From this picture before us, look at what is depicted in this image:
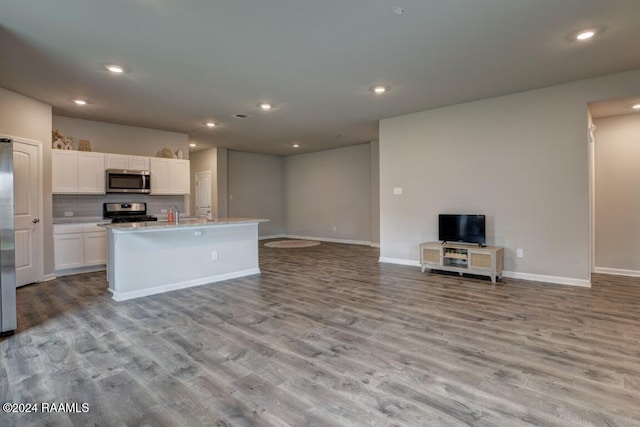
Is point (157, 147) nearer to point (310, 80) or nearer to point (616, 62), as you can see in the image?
point (310, 80)

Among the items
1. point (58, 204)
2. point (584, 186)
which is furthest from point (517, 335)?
point (58, 204)

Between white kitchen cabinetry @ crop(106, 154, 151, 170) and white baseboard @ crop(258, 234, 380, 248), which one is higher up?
white kitchen cabinetry @ crop(106, 154, 151, 170)

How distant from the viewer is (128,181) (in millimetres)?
6348

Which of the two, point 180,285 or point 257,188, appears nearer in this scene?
point 180,285

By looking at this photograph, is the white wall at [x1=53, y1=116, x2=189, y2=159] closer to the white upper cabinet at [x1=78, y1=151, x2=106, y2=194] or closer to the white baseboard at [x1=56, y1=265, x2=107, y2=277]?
the white upper cabinet at [x1=78, y1=151, x2=106, y2=194]

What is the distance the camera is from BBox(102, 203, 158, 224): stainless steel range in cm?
636

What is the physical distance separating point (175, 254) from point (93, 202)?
9.43 feet

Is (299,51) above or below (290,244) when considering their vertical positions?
above

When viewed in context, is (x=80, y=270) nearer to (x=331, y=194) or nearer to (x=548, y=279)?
(x=331, y=194)

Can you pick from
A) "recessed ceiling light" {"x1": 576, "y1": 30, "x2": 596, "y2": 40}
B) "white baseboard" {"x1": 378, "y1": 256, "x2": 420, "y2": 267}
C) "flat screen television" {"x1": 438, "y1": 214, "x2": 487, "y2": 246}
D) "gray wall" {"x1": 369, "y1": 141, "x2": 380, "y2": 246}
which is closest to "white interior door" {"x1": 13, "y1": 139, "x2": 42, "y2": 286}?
"white baseboard" {"x1": 378, "y1": 256, "x2": 420, "y2": 267}

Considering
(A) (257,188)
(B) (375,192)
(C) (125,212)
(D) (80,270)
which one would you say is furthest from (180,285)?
(A) (257,188)

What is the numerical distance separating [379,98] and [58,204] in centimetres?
584

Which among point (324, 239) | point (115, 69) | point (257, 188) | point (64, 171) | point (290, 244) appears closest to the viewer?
point (115, 69)

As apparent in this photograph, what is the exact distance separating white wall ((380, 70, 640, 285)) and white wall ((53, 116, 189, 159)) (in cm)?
470
